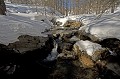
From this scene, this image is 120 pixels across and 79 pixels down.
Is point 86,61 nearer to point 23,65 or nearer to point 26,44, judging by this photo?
point 23,65

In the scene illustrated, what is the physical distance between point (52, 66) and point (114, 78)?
3746mm

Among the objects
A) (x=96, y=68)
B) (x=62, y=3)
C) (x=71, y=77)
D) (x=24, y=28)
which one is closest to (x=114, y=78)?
(x=96, y=68)

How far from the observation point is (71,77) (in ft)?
35.3

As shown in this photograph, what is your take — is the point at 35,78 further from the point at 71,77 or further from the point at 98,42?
the point at 98,42

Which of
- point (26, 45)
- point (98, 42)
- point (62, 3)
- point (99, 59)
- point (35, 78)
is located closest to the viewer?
point (35, 78)

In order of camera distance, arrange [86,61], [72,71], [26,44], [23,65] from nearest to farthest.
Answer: [72,71], [23,65], [86,61], [26,44]

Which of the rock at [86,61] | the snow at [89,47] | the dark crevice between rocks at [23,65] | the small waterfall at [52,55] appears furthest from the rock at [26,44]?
the rock at [86,61]

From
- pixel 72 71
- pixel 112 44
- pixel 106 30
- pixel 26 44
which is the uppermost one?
pixel 106 30

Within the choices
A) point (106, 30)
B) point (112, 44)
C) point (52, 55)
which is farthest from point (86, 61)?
point (106, 30)

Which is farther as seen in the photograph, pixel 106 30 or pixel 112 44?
pixel 106 30

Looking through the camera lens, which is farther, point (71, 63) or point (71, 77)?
point (71, 63)

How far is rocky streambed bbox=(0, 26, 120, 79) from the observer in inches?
433

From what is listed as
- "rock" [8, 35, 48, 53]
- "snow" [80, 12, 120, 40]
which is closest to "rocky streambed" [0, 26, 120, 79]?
"rock" [8, 35, 48, 53]

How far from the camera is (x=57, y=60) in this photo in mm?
13680
